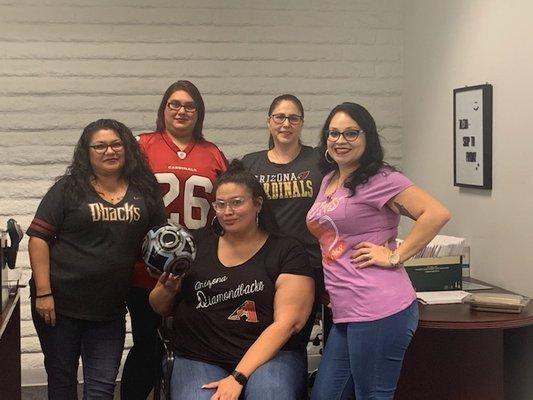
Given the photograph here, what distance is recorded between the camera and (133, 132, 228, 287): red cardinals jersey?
2.78m

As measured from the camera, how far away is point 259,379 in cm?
227

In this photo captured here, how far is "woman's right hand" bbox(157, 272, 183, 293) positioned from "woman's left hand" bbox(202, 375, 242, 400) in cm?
38

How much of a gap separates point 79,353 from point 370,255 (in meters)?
1.17

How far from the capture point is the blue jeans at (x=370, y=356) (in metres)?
2.22

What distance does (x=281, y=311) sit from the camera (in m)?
2.38

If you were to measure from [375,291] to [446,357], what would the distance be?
0.69 metres

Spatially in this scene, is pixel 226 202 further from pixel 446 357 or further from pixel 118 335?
pixel 446 357

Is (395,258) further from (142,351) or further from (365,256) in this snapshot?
(142,351)

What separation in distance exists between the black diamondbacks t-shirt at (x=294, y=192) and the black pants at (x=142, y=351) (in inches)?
24.4

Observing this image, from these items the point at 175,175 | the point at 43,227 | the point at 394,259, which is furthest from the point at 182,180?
the point at 394,259

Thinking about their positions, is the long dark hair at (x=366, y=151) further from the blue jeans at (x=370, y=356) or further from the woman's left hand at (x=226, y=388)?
the woman's left hand at (x=226, y=388)

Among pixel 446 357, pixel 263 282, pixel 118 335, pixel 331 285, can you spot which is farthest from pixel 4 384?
pixel 446 357

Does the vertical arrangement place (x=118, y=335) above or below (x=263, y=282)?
below

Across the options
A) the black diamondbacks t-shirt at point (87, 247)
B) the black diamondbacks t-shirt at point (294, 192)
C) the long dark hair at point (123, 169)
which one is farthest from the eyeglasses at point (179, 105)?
the black diamondbacks t-shirt at point (87, 247)
